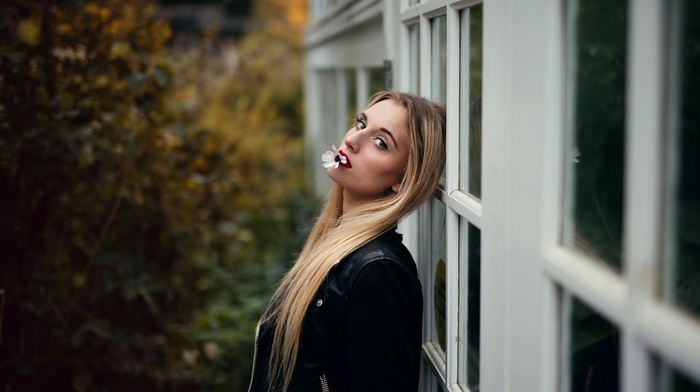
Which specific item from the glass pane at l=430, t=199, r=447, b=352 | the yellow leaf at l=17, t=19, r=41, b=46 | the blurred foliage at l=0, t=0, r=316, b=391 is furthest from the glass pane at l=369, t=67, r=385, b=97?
the glass pane at l=430, t=199, r=447, b=352

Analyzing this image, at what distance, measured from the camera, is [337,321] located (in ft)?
5.91

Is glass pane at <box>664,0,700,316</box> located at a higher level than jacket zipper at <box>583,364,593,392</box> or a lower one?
higher

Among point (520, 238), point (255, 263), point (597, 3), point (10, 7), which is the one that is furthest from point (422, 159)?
point (255, 263)

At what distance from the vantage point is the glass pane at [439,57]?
1988 millimetres

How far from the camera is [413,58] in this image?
2.48 metres

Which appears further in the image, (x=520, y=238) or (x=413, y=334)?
(x=413, y=334)

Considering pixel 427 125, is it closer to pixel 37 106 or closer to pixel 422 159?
pixel 422 159

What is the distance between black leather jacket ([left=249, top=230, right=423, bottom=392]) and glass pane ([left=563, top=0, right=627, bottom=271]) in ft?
2.18

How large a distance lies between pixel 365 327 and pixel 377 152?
516mm

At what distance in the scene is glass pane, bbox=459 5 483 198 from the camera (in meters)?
1.66

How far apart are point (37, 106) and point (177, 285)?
193 centimetres

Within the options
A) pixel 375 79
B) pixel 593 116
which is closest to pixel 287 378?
pixel 593 116

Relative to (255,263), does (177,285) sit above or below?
above

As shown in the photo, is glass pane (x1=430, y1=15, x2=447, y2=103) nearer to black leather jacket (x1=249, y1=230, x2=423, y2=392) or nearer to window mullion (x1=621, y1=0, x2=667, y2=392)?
black leather jacket (x1=249, y1=230, x2=423, y2=392)
